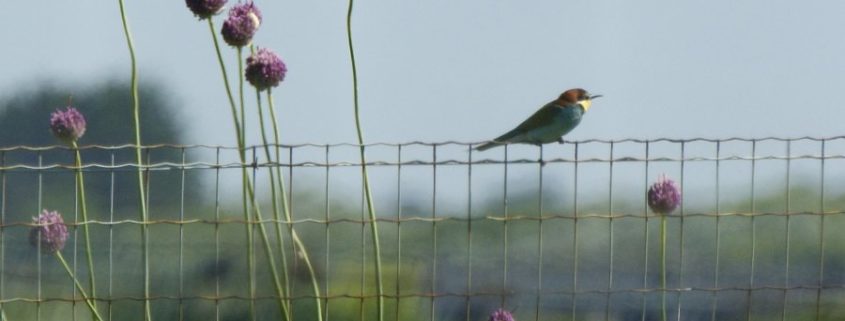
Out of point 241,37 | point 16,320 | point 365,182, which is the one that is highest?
point 241,37

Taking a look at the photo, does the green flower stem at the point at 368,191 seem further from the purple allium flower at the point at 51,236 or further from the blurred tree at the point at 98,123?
the blurred tree at the point at 98,123

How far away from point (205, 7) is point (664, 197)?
135 centimetres

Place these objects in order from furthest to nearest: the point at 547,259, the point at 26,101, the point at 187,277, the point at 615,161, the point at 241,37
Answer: the point at 26,101
the point at 187,277
the point at 547,259
the point at 241,37
the point at 615,161

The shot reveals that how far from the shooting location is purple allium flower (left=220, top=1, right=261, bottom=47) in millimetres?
4719

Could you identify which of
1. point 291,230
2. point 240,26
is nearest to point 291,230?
point 291,230

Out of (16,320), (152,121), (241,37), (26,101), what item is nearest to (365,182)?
(241,37)

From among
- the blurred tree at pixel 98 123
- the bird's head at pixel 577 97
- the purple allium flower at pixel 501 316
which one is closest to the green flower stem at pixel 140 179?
the purple allium flower at pixel 501 316

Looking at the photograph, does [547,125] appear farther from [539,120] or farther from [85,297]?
[85,297]

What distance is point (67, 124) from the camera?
4.69 metres

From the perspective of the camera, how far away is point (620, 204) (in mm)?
6457

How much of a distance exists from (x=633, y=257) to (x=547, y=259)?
470mm

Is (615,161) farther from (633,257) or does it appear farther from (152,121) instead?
(152,121)

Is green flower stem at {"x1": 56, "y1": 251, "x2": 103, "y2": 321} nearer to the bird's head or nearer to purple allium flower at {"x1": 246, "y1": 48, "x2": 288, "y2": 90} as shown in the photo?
purple allium flower at {"x1": 246, "y1": 48, "x2": 288, "y2": 90}

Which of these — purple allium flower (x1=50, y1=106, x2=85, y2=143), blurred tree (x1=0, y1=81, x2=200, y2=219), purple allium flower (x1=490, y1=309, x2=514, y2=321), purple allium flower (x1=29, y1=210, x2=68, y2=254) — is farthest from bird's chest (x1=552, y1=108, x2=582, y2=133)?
blurred tree (x1=0, y1=81, x2=200, y2=219)
